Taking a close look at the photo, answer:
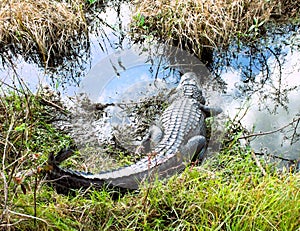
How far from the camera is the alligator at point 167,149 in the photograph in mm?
2568

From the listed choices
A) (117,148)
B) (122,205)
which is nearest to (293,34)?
(117,148)

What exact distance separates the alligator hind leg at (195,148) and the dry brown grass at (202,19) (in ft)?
3.84

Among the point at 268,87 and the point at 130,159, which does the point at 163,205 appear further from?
the point at 268,87

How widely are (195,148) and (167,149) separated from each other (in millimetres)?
264

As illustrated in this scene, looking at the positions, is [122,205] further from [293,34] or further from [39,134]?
[293,34]

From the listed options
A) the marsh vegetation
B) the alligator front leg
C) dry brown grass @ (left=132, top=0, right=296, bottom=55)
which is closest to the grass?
the marsh vegetation

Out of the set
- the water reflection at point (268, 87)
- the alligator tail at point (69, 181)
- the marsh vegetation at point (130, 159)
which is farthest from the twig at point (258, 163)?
the alligator tail at point (69, 181)

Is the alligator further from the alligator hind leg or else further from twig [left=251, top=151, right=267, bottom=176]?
twig [left=251, top=151, right=267, bottom=176]

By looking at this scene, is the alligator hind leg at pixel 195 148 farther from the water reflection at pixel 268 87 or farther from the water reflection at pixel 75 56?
the water reflection at pixel 75 56

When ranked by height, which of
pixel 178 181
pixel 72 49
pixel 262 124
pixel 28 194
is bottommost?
pixel 262 124

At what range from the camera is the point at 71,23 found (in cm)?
452

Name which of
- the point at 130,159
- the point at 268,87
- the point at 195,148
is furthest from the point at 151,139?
the point at 268,87

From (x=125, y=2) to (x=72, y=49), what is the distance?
3.86ft

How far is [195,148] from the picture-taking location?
3.30 m
